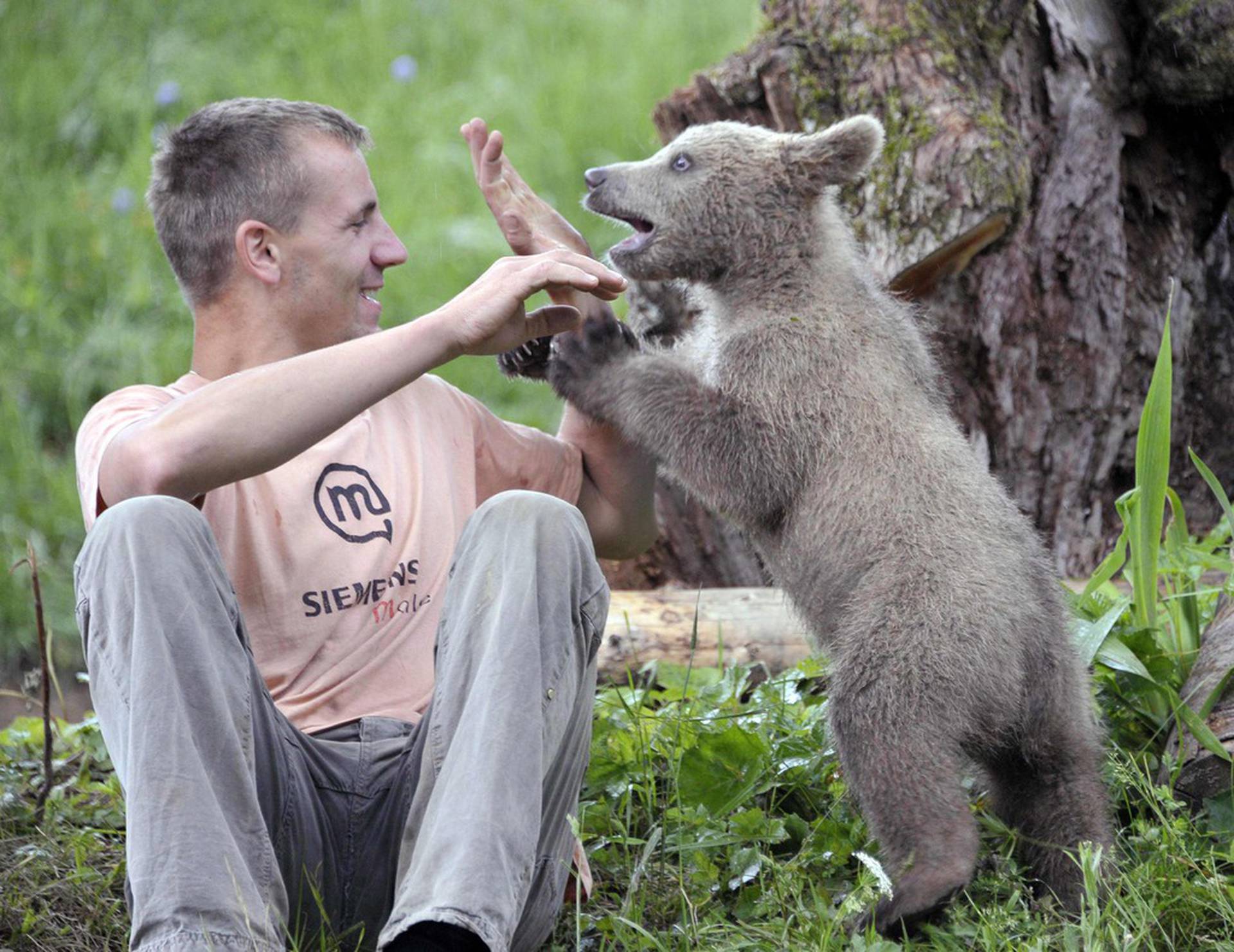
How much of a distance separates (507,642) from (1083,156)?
10.5ft

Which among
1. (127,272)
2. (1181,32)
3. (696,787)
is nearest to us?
(696,787)

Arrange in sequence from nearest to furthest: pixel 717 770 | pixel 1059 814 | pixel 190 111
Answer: pixel 1059 814, pixel 717 770, pixel 190 111

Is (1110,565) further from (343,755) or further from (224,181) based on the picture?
(224,181)

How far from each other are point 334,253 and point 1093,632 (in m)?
2.03

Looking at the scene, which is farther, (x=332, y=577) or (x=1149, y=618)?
(x=1149, y=618)

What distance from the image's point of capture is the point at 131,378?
6.99m

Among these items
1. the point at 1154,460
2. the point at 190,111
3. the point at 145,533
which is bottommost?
the point at 1154,460

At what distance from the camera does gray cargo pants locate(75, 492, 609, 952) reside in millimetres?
2350

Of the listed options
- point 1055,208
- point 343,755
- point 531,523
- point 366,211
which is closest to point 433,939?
point 343,755

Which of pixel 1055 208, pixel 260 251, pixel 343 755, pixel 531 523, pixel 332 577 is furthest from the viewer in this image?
pixel 1055 208

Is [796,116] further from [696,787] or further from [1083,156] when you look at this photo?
[696,787]

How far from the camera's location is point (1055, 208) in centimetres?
482

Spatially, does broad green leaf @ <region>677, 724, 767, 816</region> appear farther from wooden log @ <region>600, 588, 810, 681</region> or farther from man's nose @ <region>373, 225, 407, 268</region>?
man's nose @ <region>373, 225, 407, 268</region>

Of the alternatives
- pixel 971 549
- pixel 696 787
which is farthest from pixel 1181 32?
pixel 696 787
